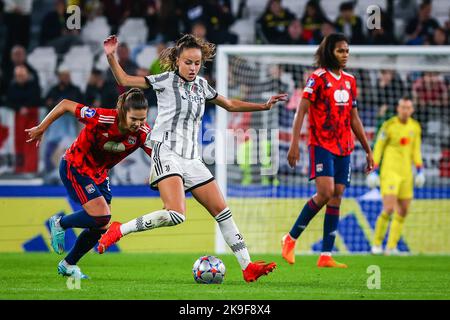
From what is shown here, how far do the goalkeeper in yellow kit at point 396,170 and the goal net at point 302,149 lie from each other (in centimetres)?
67

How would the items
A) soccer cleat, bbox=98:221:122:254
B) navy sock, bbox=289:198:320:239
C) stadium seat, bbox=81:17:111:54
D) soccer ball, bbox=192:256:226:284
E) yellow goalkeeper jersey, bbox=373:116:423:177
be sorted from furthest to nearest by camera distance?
stadium seat, bbox=81:17:111:54, yellow goalkeeper jersey, bbox=373:116:423:177, navy sock, bbox=289:198:320:239, soccer ball, bbox=192:256:226:284, soccer cleat, bbox=98:221:122:254

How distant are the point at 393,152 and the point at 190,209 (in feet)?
10.1

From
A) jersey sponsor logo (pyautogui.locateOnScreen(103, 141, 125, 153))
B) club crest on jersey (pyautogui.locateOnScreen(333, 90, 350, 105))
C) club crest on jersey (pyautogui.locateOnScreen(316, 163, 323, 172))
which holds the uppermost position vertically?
club crest on jersey (pyautogui.locateOnScreen(333, 90, 350, 105))

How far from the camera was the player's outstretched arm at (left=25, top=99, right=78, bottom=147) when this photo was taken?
298 inches

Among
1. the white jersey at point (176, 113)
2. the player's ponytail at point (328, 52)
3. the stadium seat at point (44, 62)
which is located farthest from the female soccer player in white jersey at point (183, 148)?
the stadium seat at point (44, 62)

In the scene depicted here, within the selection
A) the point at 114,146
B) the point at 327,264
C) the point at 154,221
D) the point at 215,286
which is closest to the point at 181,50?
the point at 114,146

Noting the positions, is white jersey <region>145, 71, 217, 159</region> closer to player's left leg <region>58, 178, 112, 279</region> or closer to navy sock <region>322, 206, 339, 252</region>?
player's left leg <region>58, 178, 112, 279</region>

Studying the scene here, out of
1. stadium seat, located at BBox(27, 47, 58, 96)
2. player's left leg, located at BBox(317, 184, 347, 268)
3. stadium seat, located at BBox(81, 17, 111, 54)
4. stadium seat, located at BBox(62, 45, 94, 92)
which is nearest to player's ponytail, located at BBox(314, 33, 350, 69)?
player's left leg, located at BBox(317, 184, 347, 268)

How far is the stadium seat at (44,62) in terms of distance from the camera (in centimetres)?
1667

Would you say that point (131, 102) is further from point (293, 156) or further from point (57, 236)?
point (293, 156)

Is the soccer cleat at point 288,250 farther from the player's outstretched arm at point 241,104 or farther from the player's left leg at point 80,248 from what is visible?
the player's left leg at point 80,248

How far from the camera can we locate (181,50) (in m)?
7.58

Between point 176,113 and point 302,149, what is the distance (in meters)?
7.20
